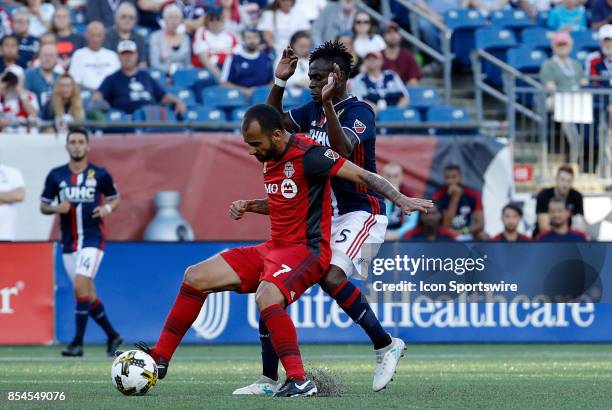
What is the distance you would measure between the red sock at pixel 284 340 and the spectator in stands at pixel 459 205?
880 centimetres

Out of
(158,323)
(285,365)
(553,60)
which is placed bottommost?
(158,323)

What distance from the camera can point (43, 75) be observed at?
1830 centimetres

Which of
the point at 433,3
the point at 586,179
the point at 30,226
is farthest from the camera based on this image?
the point at 433,3

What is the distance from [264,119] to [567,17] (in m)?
14.6

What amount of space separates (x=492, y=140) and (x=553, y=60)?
2449 mm

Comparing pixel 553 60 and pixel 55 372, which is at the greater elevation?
pixel 553 60

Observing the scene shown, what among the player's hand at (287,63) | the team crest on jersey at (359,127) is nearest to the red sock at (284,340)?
the team crest on jersey at (359,127)

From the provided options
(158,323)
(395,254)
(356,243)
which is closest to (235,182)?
(158,323)

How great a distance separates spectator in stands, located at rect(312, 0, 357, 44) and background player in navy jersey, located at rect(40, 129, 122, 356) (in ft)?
21.7

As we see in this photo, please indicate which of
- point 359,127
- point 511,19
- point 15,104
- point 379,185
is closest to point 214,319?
point 15,104

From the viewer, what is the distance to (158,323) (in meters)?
15.6

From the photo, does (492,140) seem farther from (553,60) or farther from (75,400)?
(75,400)

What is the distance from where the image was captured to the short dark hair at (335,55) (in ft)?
30.8

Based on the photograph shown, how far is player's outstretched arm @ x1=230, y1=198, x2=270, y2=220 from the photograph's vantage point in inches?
353
